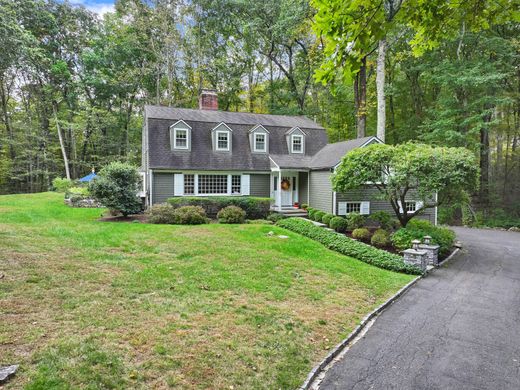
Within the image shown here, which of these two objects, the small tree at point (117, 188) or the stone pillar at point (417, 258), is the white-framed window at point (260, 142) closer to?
the small tree at point (117, 188)

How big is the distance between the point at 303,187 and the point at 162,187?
8.10 meters

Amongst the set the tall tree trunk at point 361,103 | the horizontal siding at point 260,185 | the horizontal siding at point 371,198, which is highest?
the tall tree trunk at point 361,103

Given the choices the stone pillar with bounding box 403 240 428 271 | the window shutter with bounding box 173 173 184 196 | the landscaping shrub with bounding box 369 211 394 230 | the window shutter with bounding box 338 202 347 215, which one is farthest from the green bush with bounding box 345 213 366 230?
the window shutter with bounding box 173 173 184 196

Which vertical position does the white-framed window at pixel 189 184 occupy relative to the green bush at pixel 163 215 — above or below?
above

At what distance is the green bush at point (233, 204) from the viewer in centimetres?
1553

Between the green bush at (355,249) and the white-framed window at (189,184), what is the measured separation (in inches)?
255

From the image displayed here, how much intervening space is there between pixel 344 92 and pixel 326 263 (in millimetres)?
20625

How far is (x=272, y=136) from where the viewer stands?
19625mm

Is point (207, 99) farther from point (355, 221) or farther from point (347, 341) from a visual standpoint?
point (347, 341)

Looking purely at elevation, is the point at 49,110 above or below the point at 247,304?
above

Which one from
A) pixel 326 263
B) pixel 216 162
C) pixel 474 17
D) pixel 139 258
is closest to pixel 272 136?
pixel 216 162

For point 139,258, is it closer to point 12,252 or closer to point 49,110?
point 12,252

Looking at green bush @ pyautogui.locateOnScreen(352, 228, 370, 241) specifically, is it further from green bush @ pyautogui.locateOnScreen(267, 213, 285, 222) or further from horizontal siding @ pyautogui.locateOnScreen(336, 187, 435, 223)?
green bush @ pyautogui.locateOnScreen(267, 213, 285, 222)

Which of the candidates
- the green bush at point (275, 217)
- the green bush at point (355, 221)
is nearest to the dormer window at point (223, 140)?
the green bush at point (275, 217)
